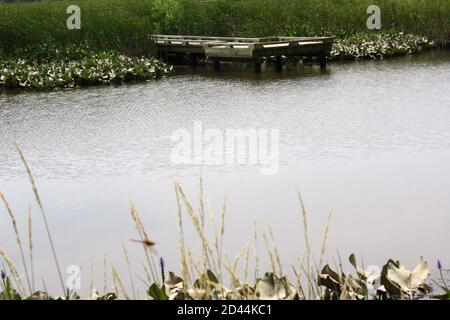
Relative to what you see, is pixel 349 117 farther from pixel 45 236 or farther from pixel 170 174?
pixel 45 236

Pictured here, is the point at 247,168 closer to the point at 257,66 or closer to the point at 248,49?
the point at 257,66

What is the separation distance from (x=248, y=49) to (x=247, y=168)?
1067 centimetres

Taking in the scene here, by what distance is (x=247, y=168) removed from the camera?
31.1 ft

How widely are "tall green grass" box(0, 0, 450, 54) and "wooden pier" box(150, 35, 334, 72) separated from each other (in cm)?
80

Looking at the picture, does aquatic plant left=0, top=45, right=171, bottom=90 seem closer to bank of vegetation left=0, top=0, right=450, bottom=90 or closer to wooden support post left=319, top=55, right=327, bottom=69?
bank of vegetation left=0, top=0, right=450, bottom=90

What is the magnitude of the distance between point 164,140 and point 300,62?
10571 mm

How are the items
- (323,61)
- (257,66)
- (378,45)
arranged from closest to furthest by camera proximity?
(257,66) → (323,61) → (378,45)

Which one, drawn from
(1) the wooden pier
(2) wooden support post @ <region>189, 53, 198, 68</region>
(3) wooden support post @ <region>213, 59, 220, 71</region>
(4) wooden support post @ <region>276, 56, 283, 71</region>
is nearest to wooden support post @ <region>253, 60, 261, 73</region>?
(1) the wooden pier

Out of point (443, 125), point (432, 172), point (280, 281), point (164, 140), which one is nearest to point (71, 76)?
point (164, 140)

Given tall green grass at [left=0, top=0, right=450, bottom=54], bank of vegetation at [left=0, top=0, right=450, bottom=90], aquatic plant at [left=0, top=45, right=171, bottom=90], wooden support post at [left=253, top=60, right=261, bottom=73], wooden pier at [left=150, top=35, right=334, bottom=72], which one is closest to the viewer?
aquatic plant at [left=0, top=45, right=171, bottom=90]

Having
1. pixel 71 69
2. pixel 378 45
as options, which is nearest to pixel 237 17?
pixel 378 45

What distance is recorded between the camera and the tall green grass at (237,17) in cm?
2247

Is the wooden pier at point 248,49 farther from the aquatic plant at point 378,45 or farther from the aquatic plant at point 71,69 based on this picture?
the aquatic plant at point 71,69

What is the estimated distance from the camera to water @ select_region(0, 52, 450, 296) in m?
7.00
